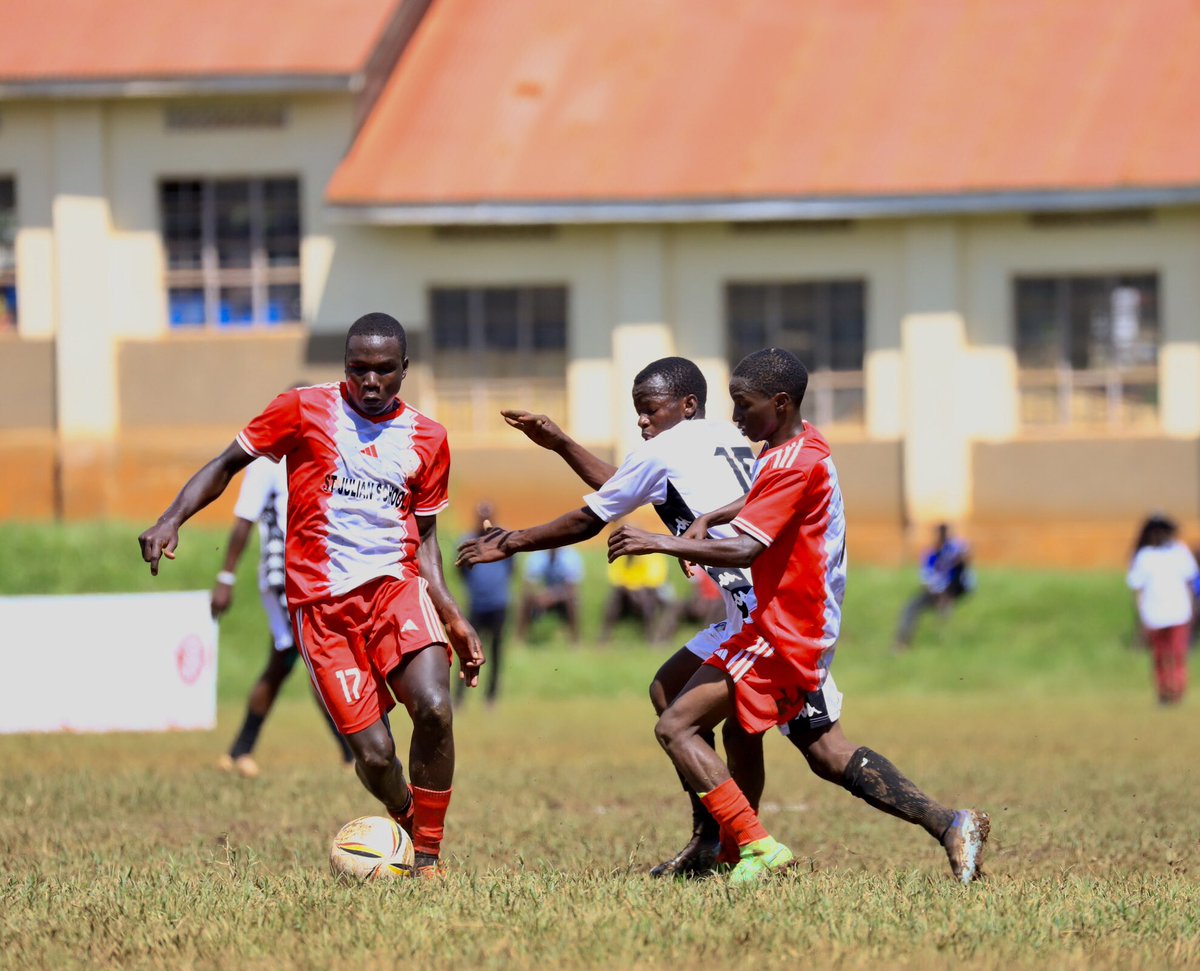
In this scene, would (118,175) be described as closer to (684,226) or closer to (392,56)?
(392,56)

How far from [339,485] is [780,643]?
6.39ft

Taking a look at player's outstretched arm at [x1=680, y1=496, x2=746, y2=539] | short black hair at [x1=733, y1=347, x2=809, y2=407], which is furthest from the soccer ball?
short black hair at [x1=733, y1=347, x2=809, y2=407]

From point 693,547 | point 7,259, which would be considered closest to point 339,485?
point 693,547

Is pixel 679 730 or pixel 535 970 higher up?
pixel 679 730

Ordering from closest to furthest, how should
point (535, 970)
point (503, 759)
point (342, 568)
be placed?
point (535, 970), point (342, 568), point (503, 759)

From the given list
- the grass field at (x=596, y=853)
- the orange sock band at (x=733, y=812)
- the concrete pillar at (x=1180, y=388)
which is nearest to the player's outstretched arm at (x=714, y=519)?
the orange sock band at (x=733, y=812)

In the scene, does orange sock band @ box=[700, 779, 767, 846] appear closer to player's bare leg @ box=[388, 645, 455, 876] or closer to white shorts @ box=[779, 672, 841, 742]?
white shorts @ box=[779, 672, 841, 742]

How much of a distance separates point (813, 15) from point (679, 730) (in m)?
24.1

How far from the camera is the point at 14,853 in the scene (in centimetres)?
934

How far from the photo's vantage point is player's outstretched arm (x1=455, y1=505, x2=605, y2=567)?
26.3 ft

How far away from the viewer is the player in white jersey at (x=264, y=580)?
12547 mm

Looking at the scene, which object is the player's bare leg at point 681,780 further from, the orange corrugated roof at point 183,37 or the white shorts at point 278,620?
the orange corrugated roof at point 183,37

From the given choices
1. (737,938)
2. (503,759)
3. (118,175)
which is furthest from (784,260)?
(737,938)

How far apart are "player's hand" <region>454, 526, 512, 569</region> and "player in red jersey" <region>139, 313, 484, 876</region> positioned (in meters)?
0.31
